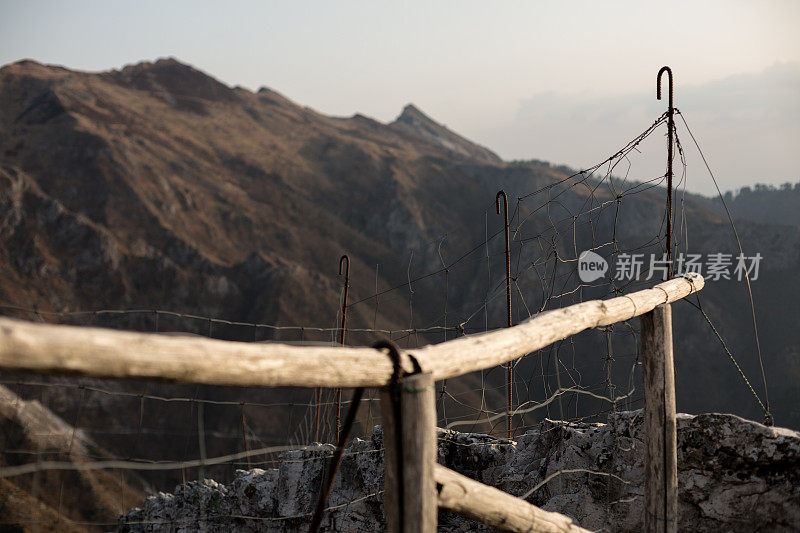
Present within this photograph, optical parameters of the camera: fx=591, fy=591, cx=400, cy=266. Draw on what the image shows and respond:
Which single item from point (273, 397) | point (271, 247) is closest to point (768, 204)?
point (271, 247)

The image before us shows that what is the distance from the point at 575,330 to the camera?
8.96ft

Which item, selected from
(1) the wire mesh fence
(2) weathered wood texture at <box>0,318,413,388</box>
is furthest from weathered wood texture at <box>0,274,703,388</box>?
(1) the wire mesh fence

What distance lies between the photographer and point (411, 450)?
1.84 meters

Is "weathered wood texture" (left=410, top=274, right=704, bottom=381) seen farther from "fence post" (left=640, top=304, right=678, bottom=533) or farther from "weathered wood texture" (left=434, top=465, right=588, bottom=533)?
"weathered wood texture" (left=434, top=465, right=588, bottom=533)

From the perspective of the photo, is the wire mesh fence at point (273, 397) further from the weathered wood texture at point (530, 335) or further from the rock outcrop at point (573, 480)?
the weathered wood texture at point (530, 335)

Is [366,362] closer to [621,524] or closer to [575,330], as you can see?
[575,330]

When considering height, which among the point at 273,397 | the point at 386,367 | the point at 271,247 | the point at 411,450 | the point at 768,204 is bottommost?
the point at 273,397

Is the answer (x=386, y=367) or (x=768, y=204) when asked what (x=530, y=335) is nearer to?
(x=386, y=367)

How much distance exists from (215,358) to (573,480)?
338 cm

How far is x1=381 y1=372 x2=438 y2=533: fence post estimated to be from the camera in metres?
1.83

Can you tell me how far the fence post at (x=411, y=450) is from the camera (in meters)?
1.83

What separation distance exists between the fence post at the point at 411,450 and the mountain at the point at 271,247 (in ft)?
43.7

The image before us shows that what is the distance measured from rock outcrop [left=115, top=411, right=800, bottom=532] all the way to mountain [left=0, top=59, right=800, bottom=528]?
973 cm

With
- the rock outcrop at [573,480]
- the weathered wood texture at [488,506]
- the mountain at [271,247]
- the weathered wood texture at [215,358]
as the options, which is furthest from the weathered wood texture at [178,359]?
the mountain at [271,247]
